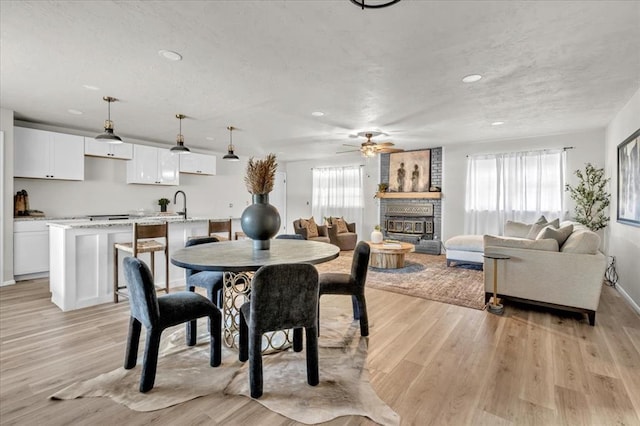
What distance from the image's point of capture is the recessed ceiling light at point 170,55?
2723 mm

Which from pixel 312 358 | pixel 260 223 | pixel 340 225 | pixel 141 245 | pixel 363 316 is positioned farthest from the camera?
pixel 340 225

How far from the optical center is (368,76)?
3.21 m

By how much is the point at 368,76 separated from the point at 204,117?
2824mm

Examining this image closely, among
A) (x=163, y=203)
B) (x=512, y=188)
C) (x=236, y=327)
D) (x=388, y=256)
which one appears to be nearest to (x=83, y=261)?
(x=236, y=327)

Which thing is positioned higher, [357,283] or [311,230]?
[311,230]

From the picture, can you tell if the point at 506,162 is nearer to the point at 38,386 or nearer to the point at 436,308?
the point at 436,308

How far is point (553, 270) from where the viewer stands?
10.7 ft

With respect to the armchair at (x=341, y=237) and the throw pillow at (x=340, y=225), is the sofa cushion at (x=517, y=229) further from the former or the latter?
the throw pillow at (x=340, y=225)

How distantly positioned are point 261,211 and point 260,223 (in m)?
0.10

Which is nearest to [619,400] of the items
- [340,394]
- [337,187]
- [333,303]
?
[340,394]

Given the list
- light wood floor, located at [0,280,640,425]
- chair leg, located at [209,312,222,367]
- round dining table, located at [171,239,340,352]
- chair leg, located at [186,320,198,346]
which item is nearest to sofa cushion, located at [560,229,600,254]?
light wood floor, located at [0,280,640,425]

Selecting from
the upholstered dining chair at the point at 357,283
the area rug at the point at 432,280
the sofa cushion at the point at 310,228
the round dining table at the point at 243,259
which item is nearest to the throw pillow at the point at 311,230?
the sofa cushion at the point at 310,228

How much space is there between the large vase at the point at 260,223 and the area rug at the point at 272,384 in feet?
2.95

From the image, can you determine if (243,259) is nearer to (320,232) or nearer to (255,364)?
(255,364)
